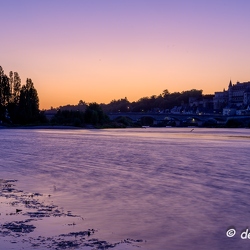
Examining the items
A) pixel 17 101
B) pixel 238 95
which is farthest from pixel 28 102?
pixel 238 95

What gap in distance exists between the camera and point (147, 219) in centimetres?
1005

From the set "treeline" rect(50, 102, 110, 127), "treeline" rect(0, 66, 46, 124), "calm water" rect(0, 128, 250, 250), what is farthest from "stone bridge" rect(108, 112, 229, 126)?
"calm water" rect(0, 128, 250, 250)

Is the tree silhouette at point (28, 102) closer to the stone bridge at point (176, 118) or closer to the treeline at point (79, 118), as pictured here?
the treeline at point (79, 118)

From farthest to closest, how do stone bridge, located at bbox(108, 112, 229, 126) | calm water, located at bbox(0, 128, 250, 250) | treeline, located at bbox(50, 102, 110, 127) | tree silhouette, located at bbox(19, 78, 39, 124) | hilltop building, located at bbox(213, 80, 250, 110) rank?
hilltop building, located at bbox(213, 80, 250, 110) → stone bridge, located at bbox(108, 112, 229, 126) → treeline, located at bbox(50, 102, 110, 127) → tree silhouette, located at bbox(19, 78, 39, 124) → calm water, located at bbox(0, 128, 250, 250)

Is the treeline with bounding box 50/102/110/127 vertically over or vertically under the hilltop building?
under

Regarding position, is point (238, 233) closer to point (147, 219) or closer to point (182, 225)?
point (182, 225)

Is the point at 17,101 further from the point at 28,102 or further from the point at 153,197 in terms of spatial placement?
the point at 153,197

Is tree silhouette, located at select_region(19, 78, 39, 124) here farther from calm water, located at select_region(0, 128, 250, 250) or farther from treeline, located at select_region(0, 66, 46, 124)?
calm water, located at select_region(0, 128, 250, 250)

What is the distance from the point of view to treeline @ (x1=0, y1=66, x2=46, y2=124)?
87.0 m

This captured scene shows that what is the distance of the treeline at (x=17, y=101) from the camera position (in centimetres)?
8697

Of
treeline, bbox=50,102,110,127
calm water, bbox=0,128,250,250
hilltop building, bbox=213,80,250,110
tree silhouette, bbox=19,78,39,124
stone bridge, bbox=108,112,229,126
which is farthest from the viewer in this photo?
hilltop building, bbox=213,80,250,110

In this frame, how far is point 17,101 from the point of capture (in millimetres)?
91500

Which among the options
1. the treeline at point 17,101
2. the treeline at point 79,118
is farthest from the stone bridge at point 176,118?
the treeline at point 17,101

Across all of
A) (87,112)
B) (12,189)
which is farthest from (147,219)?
(87,112)
